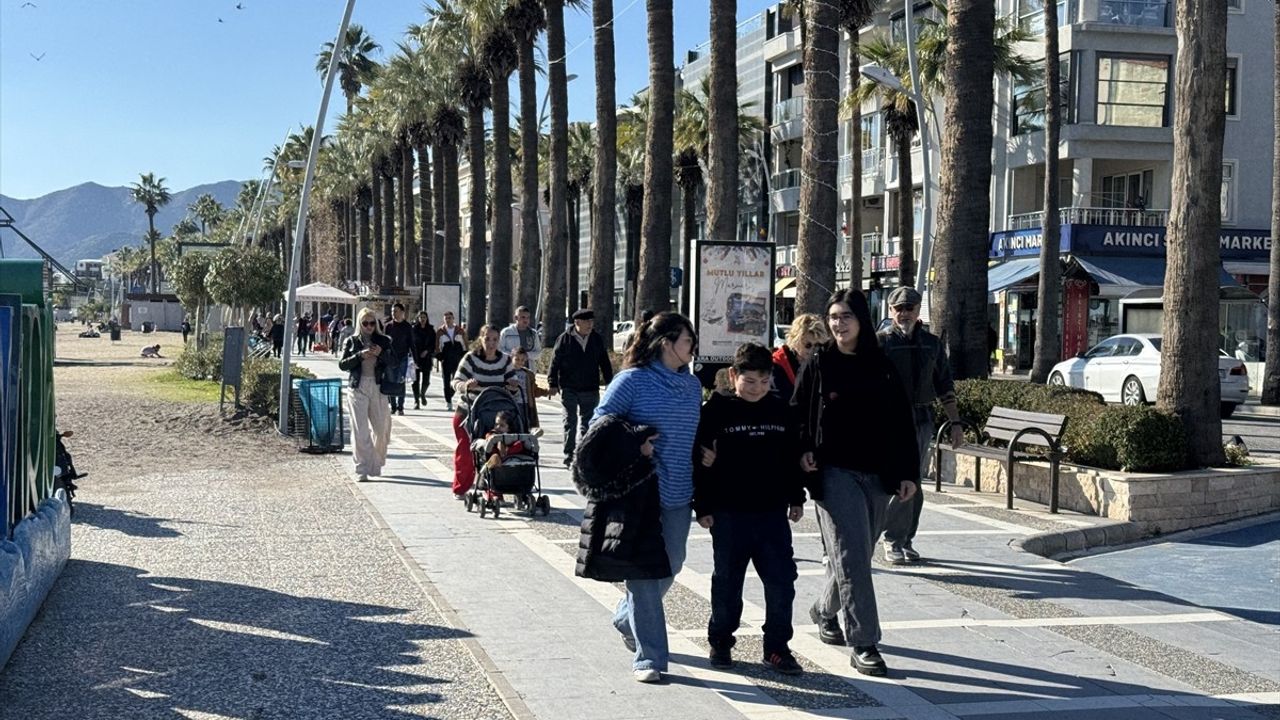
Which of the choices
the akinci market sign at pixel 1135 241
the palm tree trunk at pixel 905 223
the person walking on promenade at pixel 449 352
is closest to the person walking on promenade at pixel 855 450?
the person walking on promenade at pixel 449 352

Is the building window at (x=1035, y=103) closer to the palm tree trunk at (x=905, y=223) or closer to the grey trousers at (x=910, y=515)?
the palm tree trunk at (x=905, y=223)

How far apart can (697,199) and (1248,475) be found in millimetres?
59379

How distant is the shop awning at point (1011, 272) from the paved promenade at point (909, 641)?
29.5 meters

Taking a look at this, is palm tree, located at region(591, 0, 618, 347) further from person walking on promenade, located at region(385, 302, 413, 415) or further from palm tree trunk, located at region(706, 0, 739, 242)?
person walking on promenade, located at region(385, 302, 413, 415)

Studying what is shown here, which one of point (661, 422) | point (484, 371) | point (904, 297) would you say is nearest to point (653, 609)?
point (661, 422)

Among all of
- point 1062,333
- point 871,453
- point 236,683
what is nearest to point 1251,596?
point 871,453

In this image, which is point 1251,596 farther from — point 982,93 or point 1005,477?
point 982,93

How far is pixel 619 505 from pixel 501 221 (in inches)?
1344

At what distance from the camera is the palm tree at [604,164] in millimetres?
28953

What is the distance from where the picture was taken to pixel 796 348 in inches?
336

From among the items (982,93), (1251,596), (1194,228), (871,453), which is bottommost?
(1251,596)

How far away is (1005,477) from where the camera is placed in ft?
43.7

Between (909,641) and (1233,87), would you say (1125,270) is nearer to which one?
(1233,87)

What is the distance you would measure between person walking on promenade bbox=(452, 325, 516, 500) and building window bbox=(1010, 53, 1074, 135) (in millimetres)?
31273
